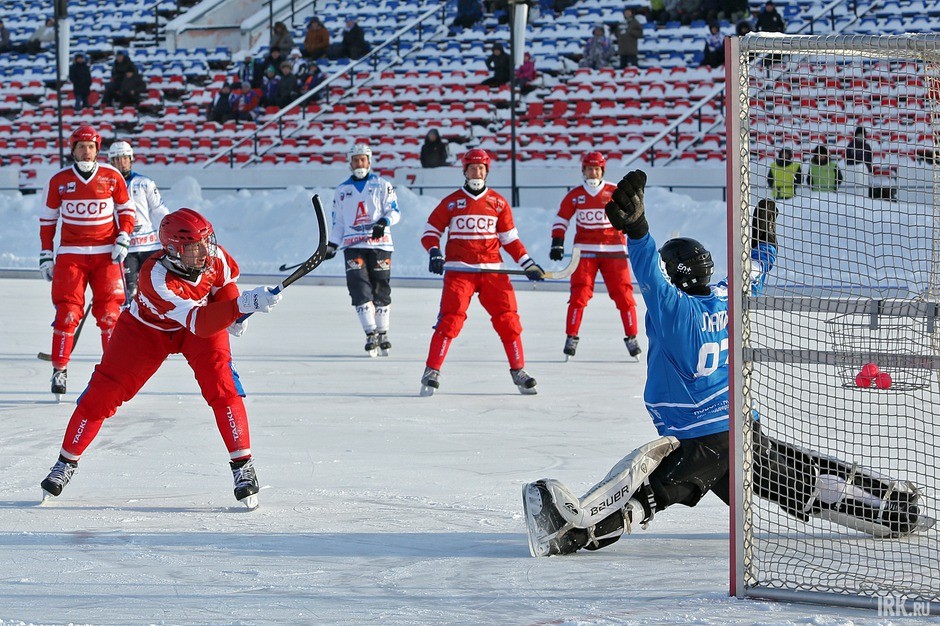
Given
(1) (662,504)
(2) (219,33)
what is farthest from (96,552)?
(2) (219,33)

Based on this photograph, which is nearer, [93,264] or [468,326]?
[93,264]

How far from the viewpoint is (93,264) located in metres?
8.17

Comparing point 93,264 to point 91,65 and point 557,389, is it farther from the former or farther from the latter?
point 91,65

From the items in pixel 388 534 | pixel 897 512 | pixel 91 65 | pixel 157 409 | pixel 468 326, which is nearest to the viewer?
pixel 897 512

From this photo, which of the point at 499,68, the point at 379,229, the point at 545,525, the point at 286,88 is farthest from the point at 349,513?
the point at 286,88

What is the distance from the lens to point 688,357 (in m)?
4.45

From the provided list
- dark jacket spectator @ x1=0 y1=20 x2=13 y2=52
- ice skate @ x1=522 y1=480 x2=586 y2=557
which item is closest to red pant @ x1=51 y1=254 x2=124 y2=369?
ice skate @ x1=522 y1=480 x2=586 y2=557

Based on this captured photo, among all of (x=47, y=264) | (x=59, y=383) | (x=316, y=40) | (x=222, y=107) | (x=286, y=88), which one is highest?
(x=316, y=40)

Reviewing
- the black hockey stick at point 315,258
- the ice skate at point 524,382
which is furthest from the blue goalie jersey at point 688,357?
the ice skate at point 524,382

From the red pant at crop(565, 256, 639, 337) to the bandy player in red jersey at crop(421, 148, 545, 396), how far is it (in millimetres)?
1112

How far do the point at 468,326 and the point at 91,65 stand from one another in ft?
58.2

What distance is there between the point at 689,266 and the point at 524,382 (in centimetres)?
380

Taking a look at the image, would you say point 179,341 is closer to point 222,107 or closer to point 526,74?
point 526,74

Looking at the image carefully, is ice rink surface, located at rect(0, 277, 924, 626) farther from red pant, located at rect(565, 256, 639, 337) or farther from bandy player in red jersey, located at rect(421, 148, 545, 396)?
red pant, located at rect(565, 256, 639, 337)
